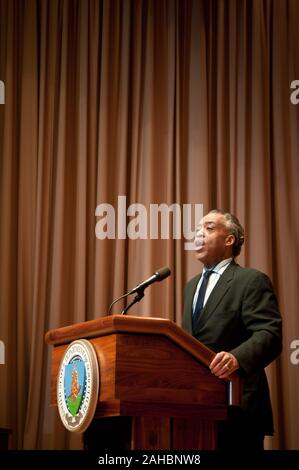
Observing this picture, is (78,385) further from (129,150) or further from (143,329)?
(129,150)

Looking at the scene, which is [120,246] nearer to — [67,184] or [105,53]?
[67,184]

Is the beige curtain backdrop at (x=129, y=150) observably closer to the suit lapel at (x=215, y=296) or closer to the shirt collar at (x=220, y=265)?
the shirt collar at (x=220, y=265)

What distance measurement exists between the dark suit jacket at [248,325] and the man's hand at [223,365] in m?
0.18

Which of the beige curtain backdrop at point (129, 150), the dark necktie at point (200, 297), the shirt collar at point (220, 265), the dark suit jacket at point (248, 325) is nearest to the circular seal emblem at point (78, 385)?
the dark suit jacket at point (248, 325)

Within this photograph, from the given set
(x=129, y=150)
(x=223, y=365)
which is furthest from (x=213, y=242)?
(x=129, y=150)

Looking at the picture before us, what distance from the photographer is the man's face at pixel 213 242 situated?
3617 millimetres

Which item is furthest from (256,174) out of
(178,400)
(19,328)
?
(178,400)

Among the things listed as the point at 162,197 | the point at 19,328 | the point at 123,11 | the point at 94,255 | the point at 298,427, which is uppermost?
the point at 123,11

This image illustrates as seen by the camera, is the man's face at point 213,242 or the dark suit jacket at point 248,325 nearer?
the dark suit jacket at point 248,325

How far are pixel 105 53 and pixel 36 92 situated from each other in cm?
55

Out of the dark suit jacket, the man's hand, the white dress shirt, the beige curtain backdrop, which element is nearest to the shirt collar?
the white dress shirt

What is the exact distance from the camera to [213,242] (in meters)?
3.62

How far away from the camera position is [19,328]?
488cm

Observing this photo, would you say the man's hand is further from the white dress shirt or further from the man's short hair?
the man's short hair
